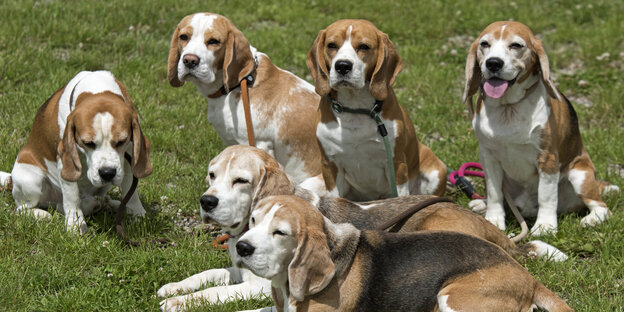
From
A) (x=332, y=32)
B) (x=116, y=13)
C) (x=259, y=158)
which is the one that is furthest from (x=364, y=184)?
(x=116, y=13)

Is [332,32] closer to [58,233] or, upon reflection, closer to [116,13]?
[58,233]

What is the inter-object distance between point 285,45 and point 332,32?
15.0 ft

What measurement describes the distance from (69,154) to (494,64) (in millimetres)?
3788

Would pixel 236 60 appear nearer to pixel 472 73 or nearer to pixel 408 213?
pixel 472 73

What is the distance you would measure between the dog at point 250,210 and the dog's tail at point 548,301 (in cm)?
82

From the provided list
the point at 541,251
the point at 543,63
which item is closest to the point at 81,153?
the point at 541,251

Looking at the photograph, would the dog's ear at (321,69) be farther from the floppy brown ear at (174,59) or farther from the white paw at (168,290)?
the white paw at (168,290)

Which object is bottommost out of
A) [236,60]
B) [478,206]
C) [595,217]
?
[478,206]

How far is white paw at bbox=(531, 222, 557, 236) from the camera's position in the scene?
23.1 ft

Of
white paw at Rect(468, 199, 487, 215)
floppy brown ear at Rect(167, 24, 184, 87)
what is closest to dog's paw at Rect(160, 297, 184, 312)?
floppy brown ear at Rect(167, 24, 184, 87)

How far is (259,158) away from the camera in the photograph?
561 cm

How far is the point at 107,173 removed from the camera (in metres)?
6.27

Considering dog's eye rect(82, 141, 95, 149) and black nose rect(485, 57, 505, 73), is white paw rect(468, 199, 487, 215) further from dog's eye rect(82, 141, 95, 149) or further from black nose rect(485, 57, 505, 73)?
dog's eye rect(82, 141, 95, 149)

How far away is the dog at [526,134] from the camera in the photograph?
6.72 metres
